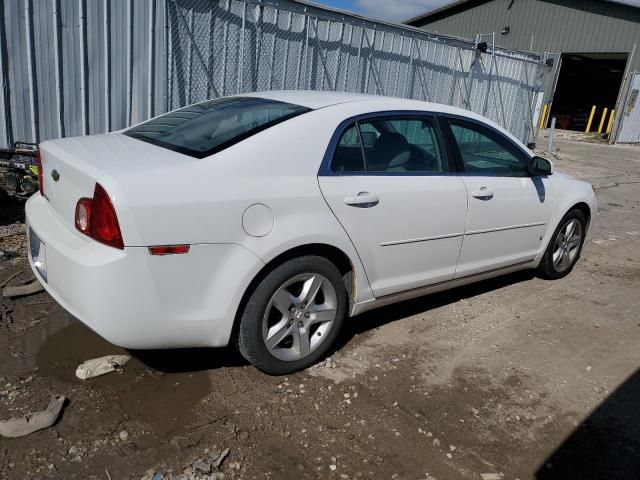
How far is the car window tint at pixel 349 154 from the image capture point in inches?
128

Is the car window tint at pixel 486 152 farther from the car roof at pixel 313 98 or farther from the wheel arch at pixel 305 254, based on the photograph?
the wheel arch at pixel 305 254

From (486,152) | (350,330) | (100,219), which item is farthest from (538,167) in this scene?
(100,219)

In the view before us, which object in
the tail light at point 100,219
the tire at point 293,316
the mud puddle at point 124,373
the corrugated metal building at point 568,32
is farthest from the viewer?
the corrugated metal building at point 568,32

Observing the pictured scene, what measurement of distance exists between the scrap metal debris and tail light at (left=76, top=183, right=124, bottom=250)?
0.88 meters

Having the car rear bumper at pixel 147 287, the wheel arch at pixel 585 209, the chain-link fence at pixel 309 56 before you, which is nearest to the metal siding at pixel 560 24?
the chain-link fence at pixel 309 56

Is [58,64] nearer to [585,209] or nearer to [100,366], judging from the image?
[100,366]

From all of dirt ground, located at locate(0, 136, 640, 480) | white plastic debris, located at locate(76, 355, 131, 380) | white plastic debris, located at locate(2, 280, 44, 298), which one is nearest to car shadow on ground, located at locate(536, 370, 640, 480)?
dirt ground, located at locate(0, 136, 640, 480)

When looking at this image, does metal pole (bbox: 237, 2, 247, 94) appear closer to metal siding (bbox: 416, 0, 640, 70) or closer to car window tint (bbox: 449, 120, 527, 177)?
car window tint (bbox: 449, 120, 527, 177)

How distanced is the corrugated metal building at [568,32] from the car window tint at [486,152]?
61.0ft

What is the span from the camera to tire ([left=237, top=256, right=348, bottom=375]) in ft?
9.67

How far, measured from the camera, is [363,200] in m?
3.24

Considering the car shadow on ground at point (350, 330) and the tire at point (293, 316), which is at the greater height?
the tire at point (293, 316)

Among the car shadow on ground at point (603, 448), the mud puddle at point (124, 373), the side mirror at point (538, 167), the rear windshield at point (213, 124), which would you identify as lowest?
the mud puddle at point (124, 373)

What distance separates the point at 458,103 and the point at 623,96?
12587 mm
